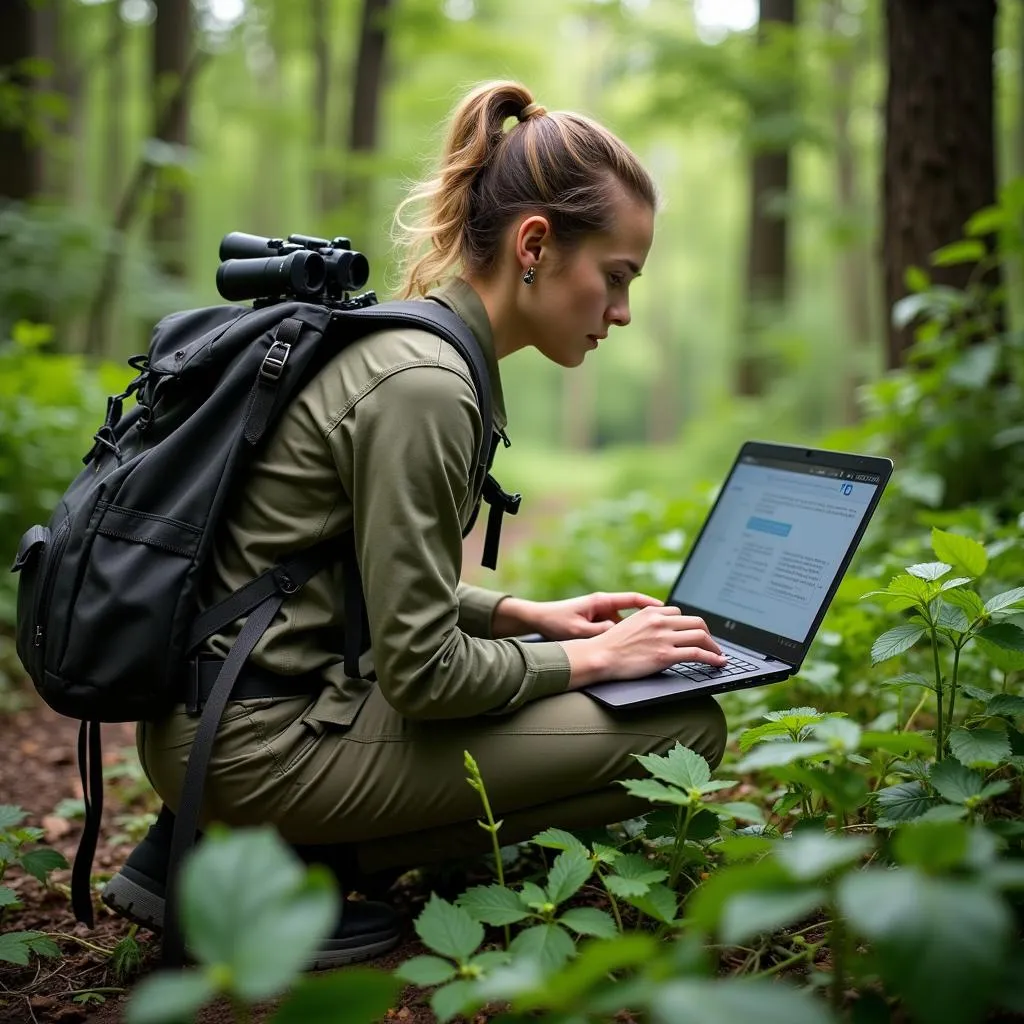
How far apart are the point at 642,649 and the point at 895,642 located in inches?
20.1

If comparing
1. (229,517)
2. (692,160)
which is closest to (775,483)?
(229,517)

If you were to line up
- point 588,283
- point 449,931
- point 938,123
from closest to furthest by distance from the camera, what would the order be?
1. point 449,931
2. point 588,283
3. point 938,123

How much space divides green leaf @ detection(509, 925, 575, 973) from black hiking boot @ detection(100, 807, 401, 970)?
0.57 m

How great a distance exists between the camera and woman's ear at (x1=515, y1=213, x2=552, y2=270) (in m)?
2.12

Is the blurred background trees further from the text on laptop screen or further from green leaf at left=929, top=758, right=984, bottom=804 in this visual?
green leaf at left=929, top=758, right=984, bottom=804

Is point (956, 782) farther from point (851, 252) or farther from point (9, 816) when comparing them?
point (851, 252)

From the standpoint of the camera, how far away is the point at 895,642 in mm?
1931

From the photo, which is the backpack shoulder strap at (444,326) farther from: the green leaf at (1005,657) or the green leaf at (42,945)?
the green leaf at (42,945)

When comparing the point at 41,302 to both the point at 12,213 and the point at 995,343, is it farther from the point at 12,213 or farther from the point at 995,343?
the point at 995,343

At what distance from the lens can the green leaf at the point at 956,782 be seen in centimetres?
154

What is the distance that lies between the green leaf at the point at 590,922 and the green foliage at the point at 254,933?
65 centimetres

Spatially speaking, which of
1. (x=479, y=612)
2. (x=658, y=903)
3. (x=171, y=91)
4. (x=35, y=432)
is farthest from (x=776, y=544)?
(x=171, y=91)

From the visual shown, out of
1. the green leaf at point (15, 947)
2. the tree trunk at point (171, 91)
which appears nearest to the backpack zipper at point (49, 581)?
the green leaf at point (15, 947)

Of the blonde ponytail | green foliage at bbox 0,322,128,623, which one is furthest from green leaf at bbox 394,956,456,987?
green foliage at bbox 0,322,128,623
